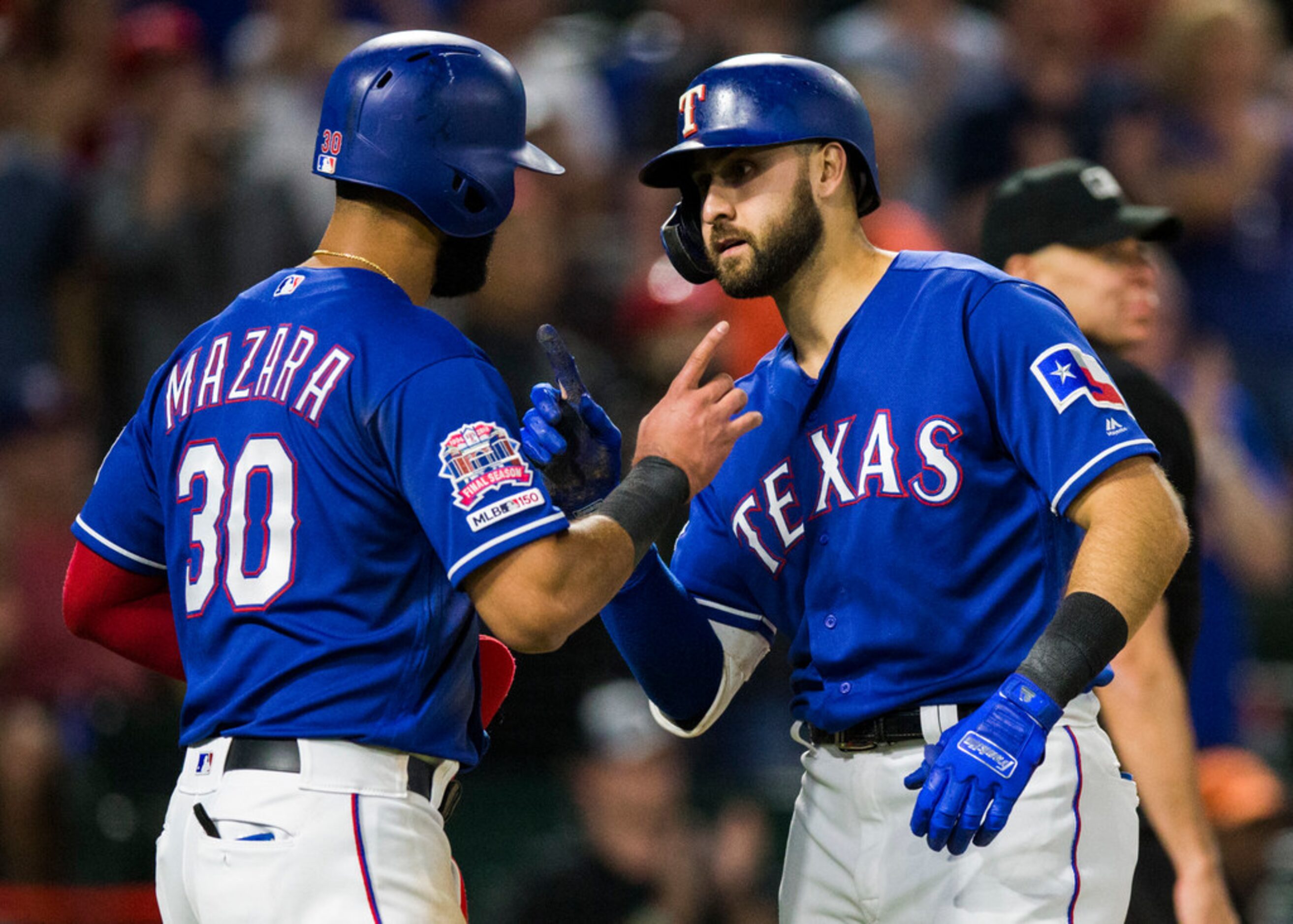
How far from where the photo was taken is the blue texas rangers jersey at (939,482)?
3104 mm

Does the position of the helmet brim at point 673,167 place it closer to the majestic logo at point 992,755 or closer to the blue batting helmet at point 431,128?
the blue batting helmet at point 431,128

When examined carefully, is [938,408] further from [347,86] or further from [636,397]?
[636,397]

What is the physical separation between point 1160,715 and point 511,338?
3.43 meters

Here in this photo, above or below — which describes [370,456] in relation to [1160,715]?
above

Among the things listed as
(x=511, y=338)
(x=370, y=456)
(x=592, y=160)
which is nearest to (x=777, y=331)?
(x=511, y=338)

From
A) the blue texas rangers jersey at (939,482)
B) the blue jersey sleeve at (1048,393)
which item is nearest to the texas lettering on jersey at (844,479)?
the blue texas rangers jersey at (939,482)

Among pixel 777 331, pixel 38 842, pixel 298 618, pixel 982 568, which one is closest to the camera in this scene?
pixel 298 618

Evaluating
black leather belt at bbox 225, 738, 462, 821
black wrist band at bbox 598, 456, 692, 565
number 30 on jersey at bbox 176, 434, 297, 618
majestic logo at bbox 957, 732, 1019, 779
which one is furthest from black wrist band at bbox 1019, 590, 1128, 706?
number 30 on jersey at bbox 176, 434, 297, 618

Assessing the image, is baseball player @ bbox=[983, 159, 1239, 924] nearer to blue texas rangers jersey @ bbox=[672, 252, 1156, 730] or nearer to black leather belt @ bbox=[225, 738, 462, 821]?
blue texas rangers jersey @ bbox=[672, 252, 1156, 730]

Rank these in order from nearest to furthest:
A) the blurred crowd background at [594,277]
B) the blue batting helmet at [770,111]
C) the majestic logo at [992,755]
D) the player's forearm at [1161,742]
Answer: the majestic logo at [992,755] → the blue batting helmet at [770,111] → the player's forearm at [1161,742] → the blurred crowd background at [594,277]

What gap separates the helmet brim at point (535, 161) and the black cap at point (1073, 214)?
4.88 feet

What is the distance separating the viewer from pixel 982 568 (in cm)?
321

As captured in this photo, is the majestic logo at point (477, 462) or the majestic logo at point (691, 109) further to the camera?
the majestic logo at point (691, 109)

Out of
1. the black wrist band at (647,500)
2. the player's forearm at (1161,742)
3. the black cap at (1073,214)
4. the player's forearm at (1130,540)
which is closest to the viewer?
the player's forearm at (1130,540)
